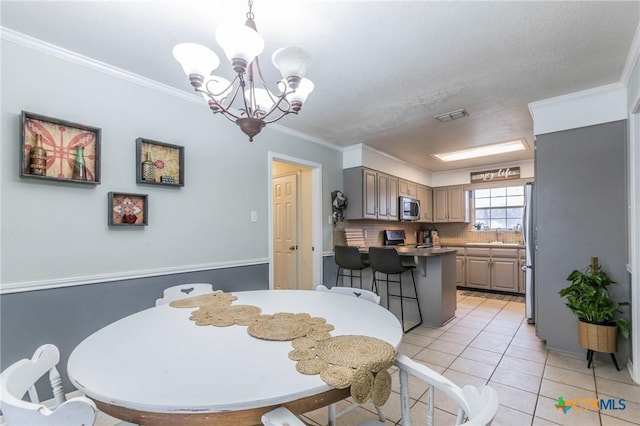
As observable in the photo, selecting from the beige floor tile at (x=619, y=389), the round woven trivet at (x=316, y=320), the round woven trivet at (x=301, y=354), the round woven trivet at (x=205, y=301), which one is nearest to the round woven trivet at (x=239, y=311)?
the round woven trivet at (x=205, y=301)

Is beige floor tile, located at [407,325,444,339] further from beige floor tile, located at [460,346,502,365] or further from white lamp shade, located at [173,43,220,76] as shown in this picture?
white lamp shade, located at [173,43,220,76]

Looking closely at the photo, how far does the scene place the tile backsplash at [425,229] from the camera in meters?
4.59

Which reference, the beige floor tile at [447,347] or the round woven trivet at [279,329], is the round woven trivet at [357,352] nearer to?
the round woven trivet at [279,329]

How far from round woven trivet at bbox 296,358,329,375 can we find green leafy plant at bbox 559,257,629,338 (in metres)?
2.59

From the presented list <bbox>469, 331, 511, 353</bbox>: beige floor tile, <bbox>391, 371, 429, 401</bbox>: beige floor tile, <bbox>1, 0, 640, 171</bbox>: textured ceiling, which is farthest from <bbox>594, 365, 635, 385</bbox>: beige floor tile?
<bbox>1, 0, 640, 171</bbox>: textured ceiling

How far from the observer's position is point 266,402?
2.64 feet

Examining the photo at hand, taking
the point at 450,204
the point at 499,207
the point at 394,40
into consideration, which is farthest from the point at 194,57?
the point at 499,207

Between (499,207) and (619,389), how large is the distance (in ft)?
13.7

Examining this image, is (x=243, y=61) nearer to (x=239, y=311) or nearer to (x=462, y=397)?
(x=239, y=311)

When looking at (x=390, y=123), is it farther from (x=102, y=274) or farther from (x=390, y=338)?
(x=102, y=274)

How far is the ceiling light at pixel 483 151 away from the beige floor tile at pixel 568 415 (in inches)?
130

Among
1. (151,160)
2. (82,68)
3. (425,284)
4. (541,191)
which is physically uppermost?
(82,68)

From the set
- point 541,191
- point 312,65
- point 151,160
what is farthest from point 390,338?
point 541,191

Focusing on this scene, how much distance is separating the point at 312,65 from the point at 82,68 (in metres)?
1.62
